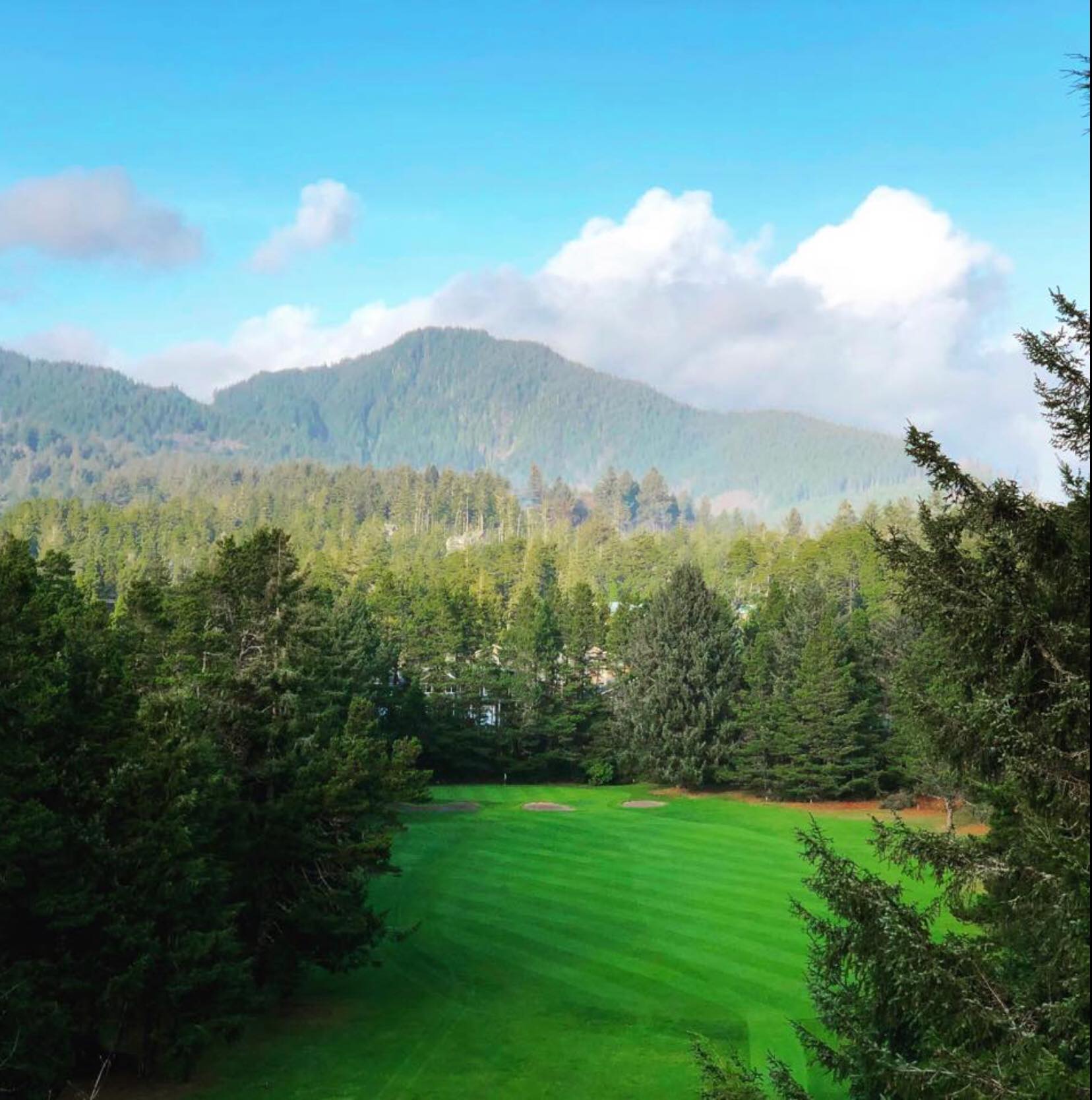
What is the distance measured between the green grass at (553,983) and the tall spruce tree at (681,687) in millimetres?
15247

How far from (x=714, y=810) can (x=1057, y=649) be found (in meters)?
46.7

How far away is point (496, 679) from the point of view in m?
65.2

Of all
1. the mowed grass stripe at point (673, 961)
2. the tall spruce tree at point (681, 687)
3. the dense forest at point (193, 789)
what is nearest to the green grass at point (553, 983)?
the mowed grass stripe at point (673, 961)

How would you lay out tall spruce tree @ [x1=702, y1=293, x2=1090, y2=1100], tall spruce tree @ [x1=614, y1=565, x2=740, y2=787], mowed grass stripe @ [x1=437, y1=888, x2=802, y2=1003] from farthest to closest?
tall spruce tree @ [x1=614, y1=565, x2=740, y2=787] → mowed grass stripe @ [x1=437, y1=888, x2=802, y2=1003] → tall spruce tree @ [x1=702, y1=293, x2=1090, y2=1100]

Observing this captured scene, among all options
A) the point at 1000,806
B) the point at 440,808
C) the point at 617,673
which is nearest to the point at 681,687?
the point at 617,673

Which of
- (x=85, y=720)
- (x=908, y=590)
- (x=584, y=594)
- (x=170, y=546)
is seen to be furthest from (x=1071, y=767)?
(x=170, y=546)

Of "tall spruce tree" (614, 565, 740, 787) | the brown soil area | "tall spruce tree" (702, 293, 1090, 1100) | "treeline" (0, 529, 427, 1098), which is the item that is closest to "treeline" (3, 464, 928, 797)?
"tall spruce tree" (614, 565, 740, 787)

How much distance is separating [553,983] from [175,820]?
40.0ft

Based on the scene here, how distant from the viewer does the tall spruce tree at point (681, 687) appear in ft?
194

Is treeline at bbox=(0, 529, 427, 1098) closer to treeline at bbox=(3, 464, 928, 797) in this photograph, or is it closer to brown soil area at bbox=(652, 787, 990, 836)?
treeline at bbox=(3, 464, 928, 797)

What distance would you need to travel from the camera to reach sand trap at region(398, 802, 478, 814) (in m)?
51.6

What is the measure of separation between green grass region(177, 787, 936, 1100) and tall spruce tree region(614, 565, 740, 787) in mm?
15247

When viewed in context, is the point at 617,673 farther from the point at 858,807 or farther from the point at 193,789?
the point at 193,789

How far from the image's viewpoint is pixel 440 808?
52.8m
